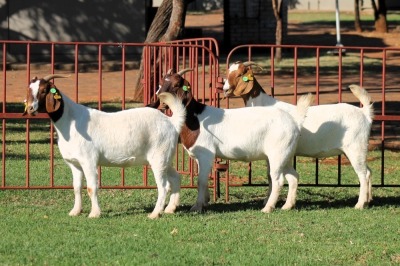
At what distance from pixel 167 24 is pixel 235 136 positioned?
1144 cm

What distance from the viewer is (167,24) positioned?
22.9 metres

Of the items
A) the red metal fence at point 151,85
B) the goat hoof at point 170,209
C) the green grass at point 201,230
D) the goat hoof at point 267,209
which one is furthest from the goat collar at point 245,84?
the goat hoof at point 170,209

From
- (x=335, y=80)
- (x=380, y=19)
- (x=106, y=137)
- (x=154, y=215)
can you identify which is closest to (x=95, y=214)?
(x=154, y=215)

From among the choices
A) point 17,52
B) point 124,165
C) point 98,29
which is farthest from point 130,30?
point 124,165

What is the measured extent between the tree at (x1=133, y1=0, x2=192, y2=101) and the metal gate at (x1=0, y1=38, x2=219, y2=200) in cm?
54

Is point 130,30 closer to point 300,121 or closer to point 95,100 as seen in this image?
point 95,100

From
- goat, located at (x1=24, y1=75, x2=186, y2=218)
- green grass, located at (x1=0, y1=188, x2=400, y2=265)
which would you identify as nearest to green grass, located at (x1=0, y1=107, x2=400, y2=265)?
green grass, located at (x1=0, y1=188, x2=400, y2=265)

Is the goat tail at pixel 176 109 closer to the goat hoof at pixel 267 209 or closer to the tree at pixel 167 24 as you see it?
the goat hoof at pixel 267 209

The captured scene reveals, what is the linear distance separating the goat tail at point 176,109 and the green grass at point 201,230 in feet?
2.95

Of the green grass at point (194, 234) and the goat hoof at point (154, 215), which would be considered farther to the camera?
the goat hoof at point (154, 215)

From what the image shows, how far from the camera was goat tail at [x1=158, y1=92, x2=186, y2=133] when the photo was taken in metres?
11.4

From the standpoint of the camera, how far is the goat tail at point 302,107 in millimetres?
11820

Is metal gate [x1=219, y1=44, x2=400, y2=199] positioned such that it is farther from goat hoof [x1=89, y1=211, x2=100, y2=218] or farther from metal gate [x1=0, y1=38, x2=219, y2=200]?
goat hoof [x1=89, y1=211, x2=100, y2=218]

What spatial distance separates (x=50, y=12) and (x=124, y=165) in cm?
2179
